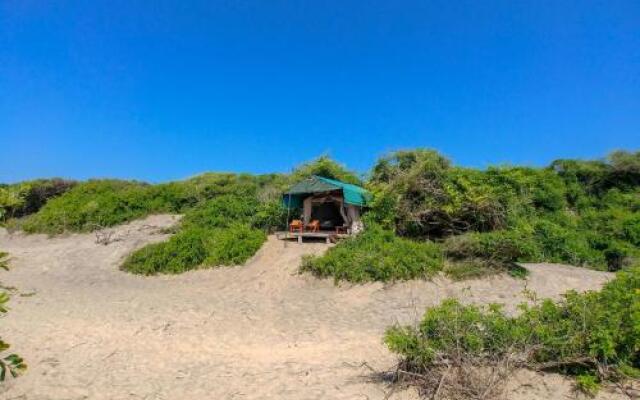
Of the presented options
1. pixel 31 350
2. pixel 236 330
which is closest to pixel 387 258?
pixel 236 330

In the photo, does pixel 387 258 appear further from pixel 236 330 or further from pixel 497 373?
pixel 497 373

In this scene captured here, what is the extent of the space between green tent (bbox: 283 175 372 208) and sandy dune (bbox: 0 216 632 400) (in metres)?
2.02

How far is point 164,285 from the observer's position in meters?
12.0

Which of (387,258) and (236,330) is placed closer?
(236,330)

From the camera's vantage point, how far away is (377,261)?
35.6ft

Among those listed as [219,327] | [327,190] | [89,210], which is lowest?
[219,327]

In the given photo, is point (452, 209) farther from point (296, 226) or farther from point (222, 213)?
point (222, 213)

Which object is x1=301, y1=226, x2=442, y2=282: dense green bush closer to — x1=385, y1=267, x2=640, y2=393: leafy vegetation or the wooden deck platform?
the wooden deck platform

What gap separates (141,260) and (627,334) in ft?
44.0

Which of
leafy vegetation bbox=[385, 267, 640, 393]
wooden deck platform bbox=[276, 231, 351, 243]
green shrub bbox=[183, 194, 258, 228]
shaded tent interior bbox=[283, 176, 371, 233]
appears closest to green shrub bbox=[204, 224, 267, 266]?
wooden deck platform bbox=[276, 231, 351, 243]

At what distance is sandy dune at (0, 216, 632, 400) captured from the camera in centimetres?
539

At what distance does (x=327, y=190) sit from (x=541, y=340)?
10.5 meters

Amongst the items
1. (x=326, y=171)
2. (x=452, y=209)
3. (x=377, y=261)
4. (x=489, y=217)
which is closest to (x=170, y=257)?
(x=377, y=261)

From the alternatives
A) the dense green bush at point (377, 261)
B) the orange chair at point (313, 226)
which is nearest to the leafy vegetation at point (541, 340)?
the dense green bush at point (377, 261)
